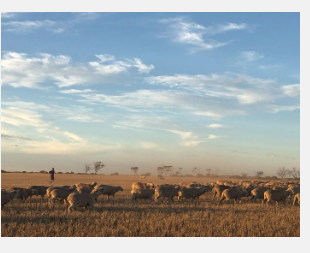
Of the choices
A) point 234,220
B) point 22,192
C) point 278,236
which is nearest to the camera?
point 278,236

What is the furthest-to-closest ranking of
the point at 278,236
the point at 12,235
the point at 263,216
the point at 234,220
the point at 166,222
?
the point at 263,216 < the point at 234,220 < the point at 166,222 < the point at 278,236 < the point at 12,235

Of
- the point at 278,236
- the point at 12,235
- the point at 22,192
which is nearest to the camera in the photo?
the point at 12,235

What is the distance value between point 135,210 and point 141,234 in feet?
18.0

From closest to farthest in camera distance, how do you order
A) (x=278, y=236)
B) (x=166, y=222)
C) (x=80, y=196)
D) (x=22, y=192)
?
(x=278, y=236) → (x=166, y=222) → (x=80, y=196) → (x=22, y=192)

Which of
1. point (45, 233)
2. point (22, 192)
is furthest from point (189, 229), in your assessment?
point (22, 192)

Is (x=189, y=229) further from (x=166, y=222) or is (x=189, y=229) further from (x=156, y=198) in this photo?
(x=156, y=198)

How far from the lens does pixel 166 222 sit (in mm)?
13375

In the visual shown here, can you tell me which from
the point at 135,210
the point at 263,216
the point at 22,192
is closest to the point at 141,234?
the point at 135,210

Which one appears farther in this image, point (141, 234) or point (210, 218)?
point (210, 218)

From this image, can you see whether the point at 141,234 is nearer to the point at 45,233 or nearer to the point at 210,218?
the point at 45,233

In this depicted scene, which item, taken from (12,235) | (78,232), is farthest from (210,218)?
(12,235)

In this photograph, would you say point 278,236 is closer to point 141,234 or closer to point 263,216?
point 263,216

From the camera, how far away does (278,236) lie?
12.0 m

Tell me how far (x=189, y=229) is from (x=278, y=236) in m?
3.26
